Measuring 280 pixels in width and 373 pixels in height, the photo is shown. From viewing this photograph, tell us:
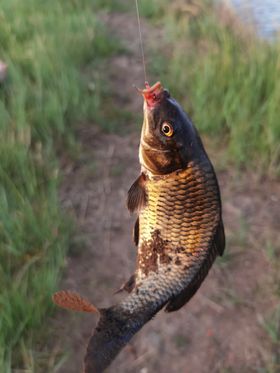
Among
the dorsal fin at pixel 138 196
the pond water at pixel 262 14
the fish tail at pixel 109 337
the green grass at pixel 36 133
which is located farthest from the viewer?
the pond water at pixel 262 14

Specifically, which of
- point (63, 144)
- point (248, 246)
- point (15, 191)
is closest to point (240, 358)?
point (248, 246)

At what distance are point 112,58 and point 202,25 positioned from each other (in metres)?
0.73

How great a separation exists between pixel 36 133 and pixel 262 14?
2480 mm

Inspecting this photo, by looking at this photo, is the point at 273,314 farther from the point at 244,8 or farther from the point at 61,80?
the point at 244,8

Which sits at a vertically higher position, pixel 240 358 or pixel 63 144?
pixel 63 144

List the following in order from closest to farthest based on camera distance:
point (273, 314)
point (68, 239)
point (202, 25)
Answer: point (273, 314) → point (68, 239) → point (202, 25)

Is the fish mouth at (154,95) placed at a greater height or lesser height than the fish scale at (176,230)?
greater

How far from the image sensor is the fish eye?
1.24 metres

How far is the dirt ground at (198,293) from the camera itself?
6.41 feet

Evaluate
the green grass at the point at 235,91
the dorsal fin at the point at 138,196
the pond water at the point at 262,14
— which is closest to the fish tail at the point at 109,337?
the dorsal fin at the point at 138,196

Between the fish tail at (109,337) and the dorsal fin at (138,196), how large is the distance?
0.27 m

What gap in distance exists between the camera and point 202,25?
390 centimetres

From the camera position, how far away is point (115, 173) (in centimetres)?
282

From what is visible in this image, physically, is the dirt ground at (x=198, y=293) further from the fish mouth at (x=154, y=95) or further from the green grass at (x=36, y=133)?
the fish mouth at (x=154, y=95)
